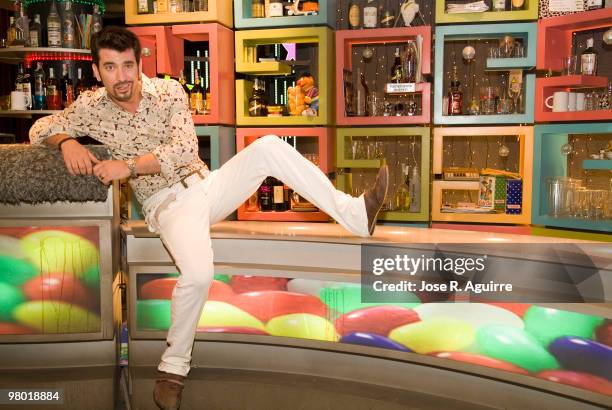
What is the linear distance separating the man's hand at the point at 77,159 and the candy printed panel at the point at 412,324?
21.2 inches

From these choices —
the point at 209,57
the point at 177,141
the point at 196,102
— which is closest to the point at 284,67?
the point at 209,57

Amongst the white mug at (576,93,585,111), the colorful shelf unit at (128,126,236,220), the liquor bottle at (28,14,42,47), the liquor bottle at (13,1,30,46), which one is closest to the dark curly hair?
the colorful shelf unit at (128,126,236,220)

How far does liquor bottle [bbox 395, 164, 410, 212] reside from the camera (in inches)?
162

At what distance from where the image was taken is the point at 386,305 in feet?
8.52

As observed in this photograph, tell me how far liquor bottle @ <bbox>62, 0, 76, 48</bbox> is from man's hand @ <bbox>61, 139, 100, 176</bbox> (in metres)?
1.95

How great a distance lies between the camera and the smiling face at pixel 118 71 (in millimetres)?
2578

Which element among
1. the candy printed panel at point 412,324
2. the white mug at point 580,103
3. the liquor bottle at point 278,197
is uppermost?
the white mug at point 580,103

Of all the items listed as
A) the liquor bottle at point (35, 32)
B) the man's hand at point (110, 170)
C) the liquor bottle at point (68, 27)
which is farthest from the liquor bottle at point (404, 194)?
the liquor bottle at point (35, 32)

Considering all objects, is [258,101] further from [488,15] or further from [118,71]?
[118,71]

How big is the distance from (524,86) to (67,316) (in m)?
3.00

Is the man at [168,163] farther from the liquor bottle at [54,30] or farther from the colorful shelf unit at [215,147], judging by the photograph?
the liquor bottle at [54,30]

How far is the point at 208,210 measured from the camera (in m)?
2.65

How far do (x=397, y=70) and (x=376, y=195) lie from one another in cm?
182

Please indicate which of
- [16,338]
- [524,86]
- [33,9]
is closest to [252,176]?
[16,338]
